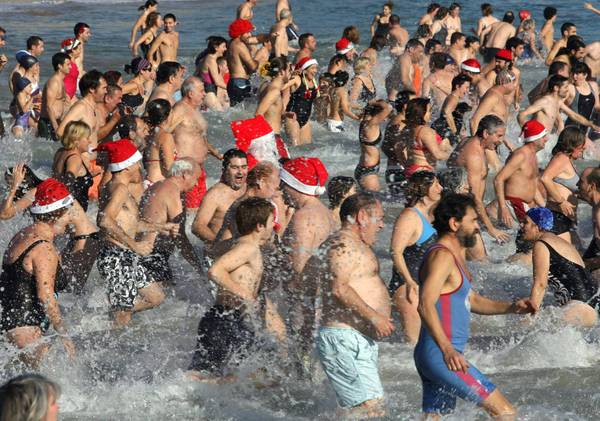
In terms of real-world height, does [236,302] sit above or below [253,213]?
below

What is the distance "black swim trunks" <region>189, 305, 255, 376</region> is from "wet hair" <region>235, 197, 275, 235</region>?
57 cm

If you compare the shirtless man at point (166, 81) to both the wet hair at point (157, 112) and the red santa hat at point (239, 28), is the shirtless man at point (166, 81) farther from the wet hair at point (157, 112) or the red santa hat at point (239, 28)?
the red santa hat at point (239, 28)

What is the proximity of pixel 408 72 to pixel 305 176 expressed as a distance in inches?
309

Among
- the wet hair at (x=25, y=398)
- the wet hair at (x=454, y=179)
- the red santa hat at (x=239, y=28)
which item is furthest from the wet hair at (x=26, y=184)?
the red santa hat at (x=239, y=28)

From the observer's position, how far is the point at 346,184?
24.1 ft

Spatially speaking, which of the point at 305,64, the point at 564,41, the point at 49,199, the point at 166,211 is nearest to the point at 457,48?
the point at 564,41

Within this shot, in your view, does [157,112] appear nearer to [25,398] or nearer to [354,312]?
[354,312]

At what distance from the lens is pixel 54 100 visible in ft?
41.3

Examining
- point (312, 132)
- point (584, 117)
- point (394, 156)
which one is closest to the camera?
point (394, 156)

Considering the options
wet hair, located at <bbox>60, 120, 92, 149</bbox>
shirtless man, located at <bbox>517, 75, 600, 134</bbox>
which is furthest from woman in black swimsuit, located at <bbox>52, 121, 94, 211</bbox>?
shirtless man, located at <bbox>517, 75, 600, 134</bbox>

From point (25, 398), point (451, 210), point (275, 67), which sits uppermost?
point (25, 398)

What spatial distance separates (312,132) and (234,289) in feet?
28.3

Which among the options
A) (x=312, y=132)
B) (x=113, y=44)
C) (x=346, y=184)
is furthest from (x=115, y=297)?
(x=113, y=44)

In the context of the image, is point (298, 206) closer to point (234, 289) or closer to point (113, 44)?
point (234, 289)
